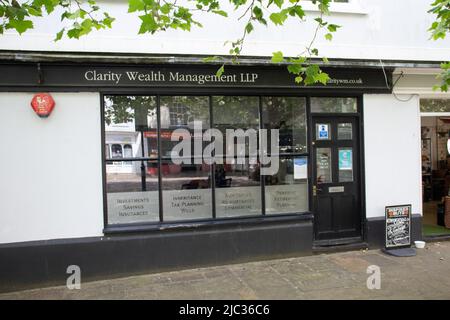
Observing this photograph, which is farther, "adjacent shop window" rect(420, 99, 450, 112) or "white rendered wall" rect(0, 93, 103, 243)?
"adjacent shop window" rect(420, 99, 450, 112)

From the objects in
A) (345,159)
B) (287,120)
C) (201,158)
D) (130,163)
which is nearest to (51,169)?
Answer: (130,163)

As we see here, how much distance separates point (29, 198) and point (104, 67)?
7.44ft

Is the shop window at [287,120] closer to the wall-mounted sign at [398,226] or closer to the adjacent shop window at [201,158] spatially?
the adjacent shop window at [201,158]

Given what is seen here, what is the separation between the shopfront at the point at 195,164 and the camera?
6.23 metres

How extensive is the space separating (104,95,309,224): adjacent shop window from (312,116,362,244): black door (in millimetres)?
333

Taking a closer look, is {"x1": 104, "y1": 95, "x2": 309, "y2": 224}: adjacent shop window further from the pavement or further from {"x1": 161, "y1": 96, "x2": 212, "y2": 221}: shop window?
the pavement

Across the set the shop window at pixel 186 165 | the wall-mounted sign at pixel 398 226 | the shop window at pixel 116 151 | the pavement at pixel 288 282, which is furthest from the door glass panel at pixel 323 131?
the shop window at pixel 116 151

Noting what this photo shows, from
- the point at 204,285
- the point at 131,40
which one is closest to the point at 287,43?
the point at 131,40

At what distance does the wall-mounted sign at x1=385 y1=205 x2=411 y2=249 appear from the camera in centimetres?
750

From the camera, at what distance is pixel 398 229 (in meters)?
7.56

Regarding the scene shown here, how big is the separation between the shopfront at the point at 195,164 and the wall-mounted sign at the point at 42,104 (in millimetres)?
131

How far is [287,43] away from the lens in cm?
722

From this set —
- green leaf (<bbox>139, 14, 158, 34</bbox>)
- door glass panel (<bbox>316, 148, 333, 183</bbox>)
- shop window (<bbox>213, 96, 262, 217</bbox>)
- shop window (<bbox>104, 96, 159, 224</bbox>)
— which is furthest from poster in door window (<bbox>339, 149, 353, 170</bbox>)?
green leaf (<bbox>139, 14, 158, 34</bbox>)
